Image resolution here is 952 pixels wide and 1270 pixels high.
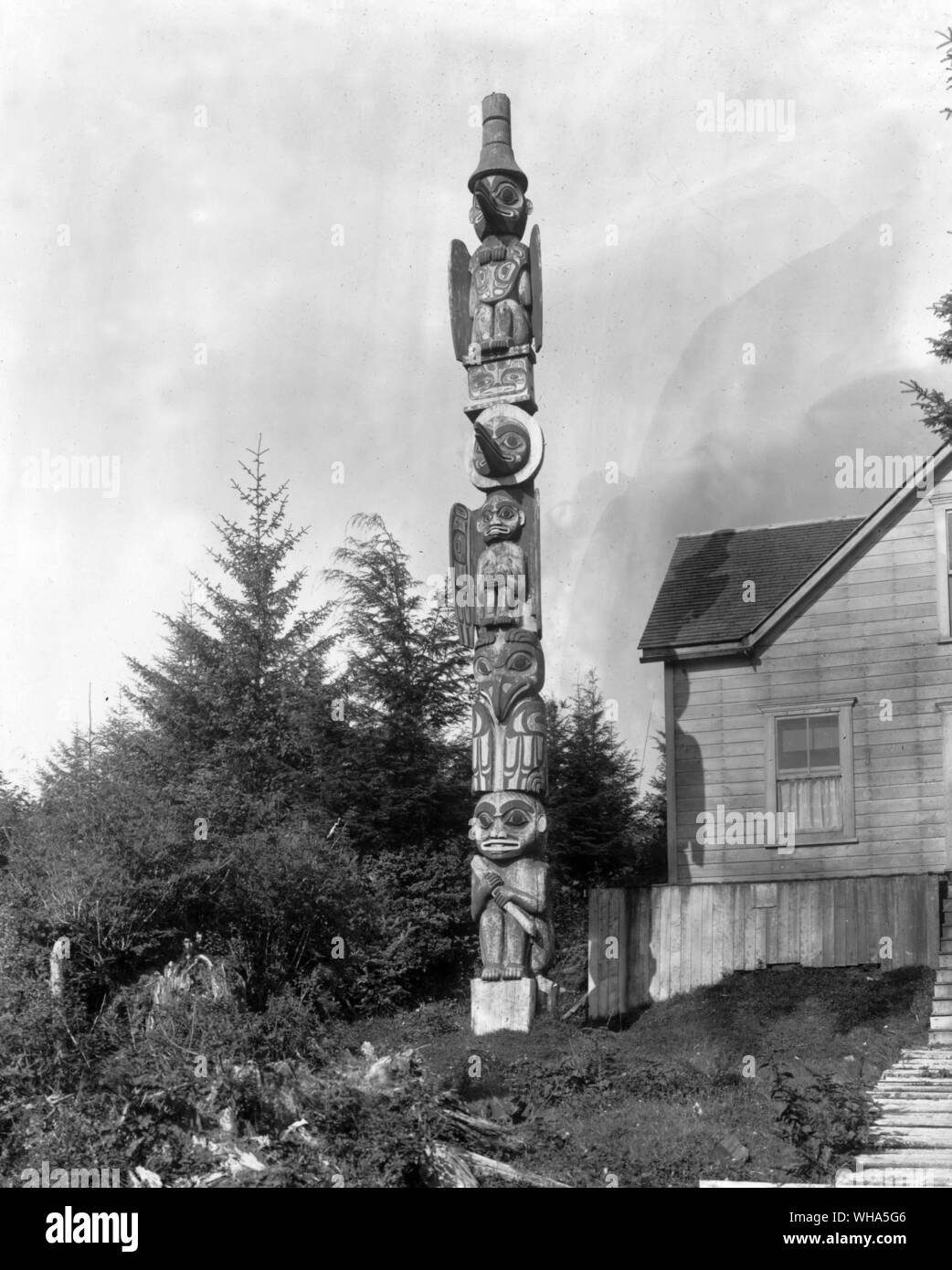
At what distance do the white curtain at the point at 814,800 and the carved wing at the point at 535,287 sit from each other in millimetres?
7401

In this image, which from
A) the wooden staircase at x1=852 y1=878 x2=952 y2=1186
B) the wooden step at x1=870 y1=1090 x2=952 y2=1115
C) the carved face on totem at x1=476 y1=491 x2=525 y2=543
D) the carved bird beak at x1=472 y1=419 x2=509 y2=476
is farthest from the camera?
the carved face on totem at x1=476 y1=491 x2=525 y2=543

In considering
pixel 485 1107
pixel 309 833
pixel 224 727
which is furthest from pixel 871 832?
pixel 224 727

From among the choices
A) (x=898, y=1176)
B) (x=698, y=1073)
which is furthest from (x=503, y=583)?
(x=898, y=1176)

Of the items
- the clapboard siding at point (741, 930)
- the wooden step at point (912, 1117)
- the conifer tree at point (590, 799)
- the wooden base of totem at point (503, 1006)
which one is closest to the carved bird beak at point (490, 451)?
the clapboard siding at point (741, 930)

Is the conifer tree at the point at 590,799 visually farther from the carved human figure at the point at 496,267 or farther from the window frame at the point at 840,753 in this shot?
the carved human figure at the point at 496,267

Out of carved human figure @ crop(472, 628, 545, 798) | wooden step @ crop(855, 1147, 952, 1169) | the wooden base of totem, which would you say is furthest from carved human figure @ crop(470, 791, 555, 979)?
wooden step @ crop(855, 1147, 952, 1169)

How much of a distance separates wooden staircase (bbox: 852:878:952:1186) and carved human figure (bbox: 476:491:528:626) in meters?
6.61

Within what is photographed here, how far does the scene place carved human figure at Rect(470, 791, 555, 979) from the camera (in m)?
18.0

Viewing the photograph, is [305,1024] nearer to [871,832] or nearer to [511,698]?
[511,698]

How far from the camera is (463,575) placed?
1967cm

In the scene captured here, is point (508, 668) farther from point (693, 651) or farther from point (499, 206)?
point (499, 206)

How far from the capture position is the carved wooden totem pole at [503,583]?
18.0m

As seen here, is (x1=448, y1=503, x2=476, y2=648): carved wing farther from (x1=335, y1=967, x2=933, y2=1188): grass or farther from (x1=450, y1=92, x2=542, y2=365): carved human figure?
(x1=335, y1=967, x2=933, y2=1188): grass

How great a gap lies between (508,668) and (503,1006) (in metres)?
3.99
